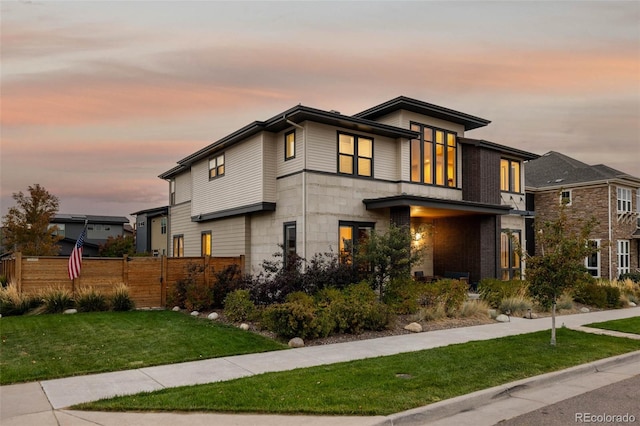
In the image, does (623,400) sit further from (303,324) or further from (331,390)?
(303,324)

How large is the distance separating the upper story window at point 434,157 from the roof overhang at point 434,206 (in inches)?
54.1

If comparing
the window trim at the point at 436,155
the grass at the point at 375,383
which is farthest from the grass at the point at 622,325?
the window trim at the point at 436,155

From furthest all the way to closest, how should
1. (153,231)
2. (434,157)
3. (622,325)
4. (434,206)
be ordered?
Result: (153,231)
(434,157)
(434,206)
(622,325)

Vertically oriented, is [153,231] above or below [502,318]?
above

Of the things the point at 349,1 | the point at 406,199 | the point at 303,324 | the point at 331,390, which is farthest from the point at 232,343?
the point at 349,1

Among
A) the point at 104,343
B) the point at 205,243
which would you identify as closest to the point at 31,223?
the point at 205,243

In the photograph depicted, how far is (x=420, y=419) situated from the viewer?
5.95 meters

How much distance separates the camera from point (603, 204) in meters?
30.1

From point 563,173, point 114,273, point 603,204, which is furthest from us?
point 563,173

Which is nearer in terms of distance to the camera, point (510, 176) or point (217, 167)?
point (217, 167)

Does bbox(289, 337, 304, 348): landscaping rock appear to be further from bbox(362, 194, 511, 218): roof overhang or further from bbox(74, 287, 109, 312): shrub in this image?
bbox(362, 194, 511, 218): roof overhang

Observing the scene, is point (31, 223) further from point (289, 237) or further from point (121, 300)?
point (289, 237)

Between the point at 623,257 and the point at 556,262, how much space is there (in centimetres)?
2576

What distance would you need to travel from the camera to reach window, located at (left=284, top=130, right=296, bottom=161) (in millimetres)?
17625
